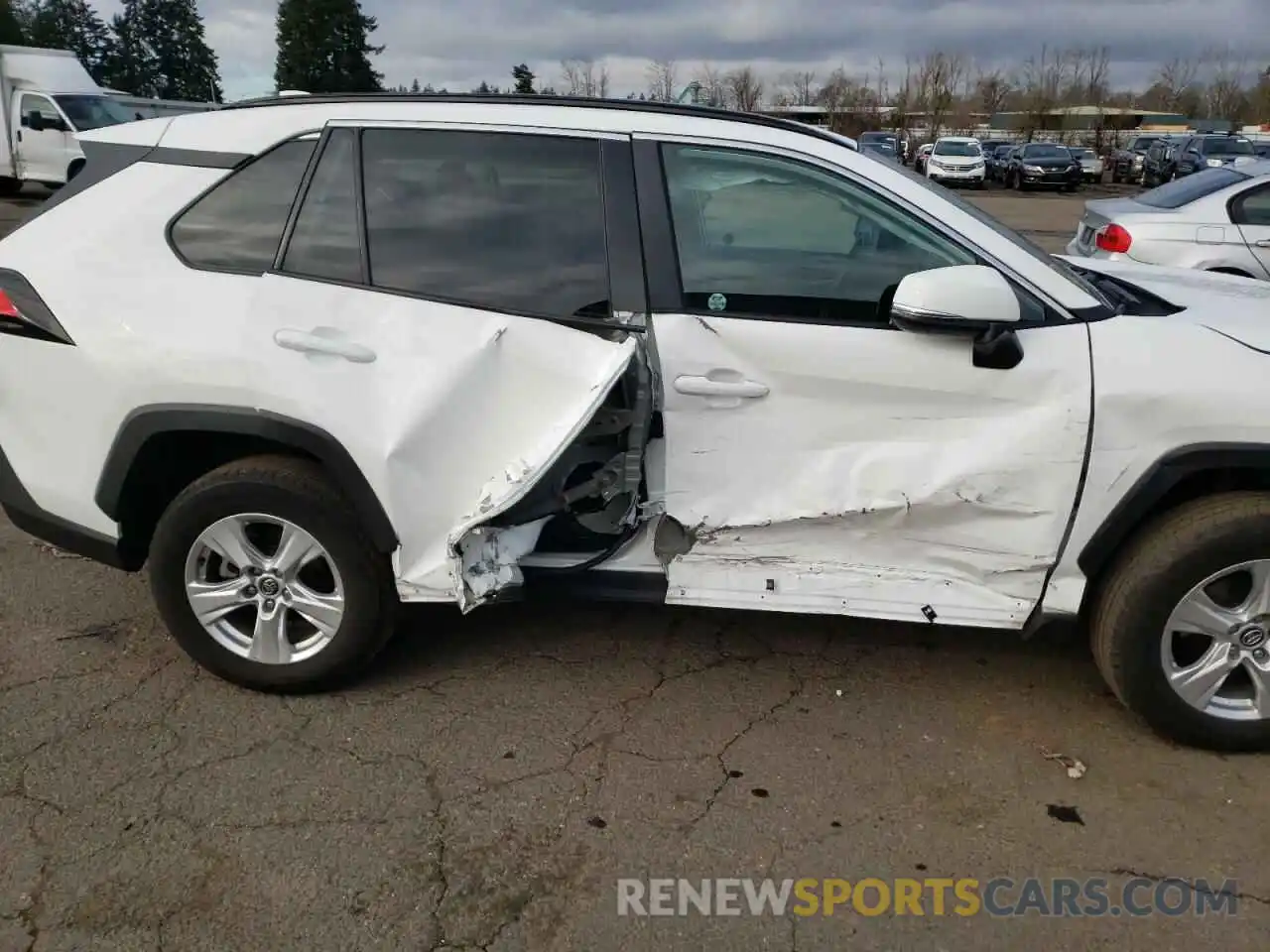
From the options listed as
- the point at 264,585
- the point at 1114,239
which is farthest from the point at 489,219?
the point at 1114,239

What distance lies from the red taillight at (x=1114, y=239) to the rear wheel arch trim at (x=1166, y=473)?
18.9 ft

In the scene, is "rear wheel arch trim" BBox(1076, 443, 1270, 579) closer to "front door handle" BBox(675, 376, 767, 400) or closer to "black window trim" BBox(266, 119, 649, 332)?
"front door handle" BBox(675, 376, 767, 400)

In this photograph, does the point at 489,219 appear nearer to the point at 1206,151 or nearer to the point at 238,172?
the point at 238,172

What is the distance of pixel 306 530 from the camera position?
3.18 meters

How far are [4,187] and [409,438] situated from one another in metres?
20.5

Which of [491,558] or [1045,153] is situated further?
Answer: [1045,153]

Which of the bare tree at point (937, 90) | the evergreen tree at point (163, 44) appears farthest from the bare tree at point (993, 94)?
the evergreen tree at point (163, 44)

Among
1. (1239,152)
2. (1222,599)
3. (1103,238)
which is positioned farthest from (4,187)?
(1239,152)

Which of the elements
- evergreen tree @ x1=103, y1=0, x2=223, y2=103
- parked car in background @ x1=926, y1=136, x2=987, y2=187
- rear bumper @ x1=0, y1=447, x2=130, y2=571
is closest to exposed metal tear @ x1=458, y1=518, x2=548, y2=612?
rear bumper @ x1=0, y1=447, x2=130, y2=571

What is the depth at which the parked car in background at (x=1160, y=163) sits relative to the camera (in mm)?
31891

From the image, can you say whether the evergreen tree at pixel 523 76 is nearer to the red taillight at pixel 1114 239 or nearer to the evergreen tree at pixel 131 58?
the red taillight at pixel 1114 239

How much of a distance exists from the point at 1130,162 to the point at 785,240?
132 feet

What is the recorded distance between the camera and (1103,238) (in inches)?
328

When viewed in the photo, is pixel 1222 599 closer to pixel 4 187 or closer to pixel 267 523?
pixel 267 523
